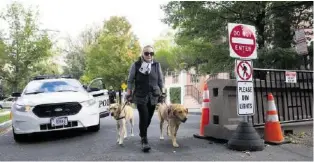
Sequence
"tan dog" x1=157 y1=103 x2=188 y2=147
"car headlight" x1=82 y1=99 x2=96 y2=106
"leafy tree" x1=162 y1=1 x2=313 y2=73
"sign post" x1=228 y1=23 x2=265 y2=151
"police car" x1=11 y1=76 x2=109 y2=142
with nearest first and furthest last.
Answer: "sign post" x1=228 y1=23 x2=265 y2=151, "tan dog" x1=157 y1=103 x2=188 y2=147, "police car" x1=11 y1=76 x2=109 y2=142, "car headlight" x1=82 y1=99 x2=96 y2=106, "leafy tree" x1=162 y1=1 x2=313 y2=73

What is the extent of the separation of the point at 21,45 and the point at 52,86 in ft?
57.0

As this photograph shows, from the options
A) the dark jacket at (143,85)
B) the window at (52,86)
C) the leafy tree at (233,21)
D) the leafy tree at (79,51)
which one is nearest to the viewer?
the dark jacket at (143,85)

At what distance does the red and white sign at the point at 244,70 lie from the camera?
21.6 ft

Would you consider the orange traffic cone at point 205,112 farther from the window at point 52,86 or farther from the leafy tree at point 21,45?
the leafy tree at point 21,45

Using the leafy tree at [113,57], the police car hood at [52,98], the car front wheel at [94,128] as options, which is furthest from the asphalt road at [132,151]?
the leafy tree at [113,57]

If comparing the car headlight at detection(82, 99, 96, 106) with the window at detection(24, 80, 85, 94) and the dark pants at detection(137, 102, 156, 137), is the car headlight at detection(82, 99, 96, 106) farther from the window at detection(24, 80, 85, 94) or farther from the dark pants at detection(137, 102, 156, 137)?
the dark pants at detection(137, 102, 156, 137)

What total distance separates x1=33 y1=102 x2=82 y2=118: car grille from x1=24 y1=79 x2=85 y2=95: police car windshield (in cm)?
124

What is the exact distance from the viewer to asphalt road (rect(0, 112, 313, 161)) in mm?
5891

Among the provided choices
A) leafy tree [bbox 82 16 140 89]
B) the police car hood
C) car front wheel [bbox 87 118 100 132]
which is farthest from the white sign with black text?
leafy tree [bbox 82 16 140 89]

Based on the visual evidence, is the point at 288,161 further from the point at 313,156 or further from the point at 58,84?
the point at 58,84

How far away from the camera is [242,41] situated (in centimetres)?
679

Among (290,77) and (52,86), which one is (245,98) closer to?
(290,77)

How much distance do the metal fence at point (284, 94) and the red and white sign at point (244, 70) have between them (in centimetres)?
98

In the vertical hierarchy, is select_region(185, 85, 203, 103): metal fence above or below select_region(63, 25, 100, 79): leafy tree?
below
